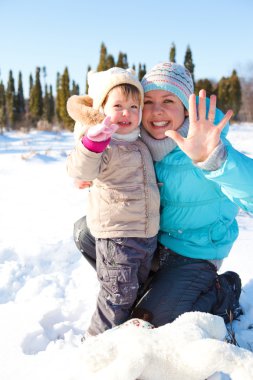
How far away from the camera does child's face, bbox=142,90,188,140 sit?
6.87 feet

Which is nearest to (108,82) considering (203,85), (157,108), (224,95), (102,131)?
(157,108)

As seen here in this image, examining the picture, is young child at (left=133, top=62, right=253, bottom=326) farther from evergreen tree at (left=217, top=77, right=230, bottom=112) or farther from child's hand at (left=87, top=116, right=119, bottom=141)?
evergreen tree at (left=217, top=77, right=230, bottom=112)

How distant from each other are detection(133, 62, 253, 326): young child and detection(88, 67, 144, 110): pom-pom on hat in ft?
0.57

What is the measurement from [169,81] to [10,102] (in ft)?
90.0

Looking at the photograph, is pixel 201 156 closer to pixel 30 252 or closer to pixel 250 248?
pixel 250 248

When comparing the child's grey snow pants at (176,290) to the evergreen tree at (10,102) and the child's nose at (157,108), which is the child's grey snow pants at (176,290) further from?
the evergreen tree at (10,102)

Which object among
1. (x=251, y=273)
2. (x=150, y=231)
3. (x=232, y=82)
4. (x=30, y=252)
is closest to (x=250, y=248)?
(x=251, y=273)

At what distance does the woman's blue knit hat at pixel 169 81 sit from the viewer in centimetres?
212

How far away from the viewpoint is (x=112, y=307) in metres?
1.89

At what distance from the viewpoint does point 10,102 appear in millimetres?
27266

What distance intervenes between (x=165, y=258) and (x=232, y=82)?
31.9 metres

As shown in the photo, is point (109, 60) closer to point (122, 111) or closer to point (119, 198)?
point (122, 111)

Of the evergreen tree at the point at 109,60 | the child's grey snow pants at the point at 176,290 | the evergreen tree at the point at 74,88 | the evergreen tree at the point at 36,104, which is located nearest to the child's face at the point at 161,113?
the child's grey snow pants at the point at 176,290

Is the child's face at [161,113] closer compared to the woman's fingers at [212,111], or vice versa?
the woman's fingers at [212,111]
